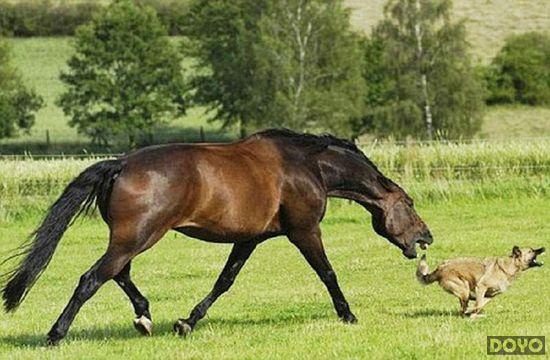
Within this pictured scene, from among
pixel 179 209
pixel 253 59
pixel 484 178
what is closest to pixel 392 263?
pixel 179 209

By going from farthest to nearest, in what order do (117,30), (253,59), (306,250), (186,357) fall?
(117,30)
(253,59)
(306,250)
(186,357)

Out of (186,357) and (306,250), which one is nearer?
(186,357)

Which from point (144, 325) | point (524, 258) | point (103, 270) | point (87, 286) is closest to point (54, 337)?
point (87, 286)

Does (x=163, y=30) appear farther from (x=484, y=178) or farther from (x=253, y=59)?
(x=484, y=178)

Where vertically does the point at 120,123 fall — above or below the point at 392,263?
below

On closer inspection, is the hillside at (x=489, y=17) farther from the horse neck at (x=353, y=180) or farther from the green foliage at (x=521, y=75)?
the horse neck at (x=353, y=180)

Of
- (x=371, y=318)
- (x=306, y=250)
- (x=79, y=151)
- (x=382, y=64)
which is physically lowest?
(x=79, y=151)

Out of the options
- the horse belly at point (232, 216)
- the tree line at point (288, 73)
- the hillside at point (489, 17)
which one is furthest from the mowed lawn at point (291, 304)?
the hillside at point (489, 17)

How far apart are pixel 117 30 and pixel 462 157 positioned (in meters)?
40.6

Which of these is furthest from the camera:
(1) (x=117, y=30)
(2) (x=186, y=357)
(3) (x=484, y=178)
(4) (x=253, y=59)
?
(1) (x=117, y=30)

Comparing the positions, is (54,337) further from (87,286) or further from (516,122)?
(516,122)

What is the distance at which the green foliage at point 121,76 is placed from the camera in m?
65.4

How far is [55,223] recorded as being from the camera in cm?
1018

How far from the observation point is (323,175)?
11.3m
